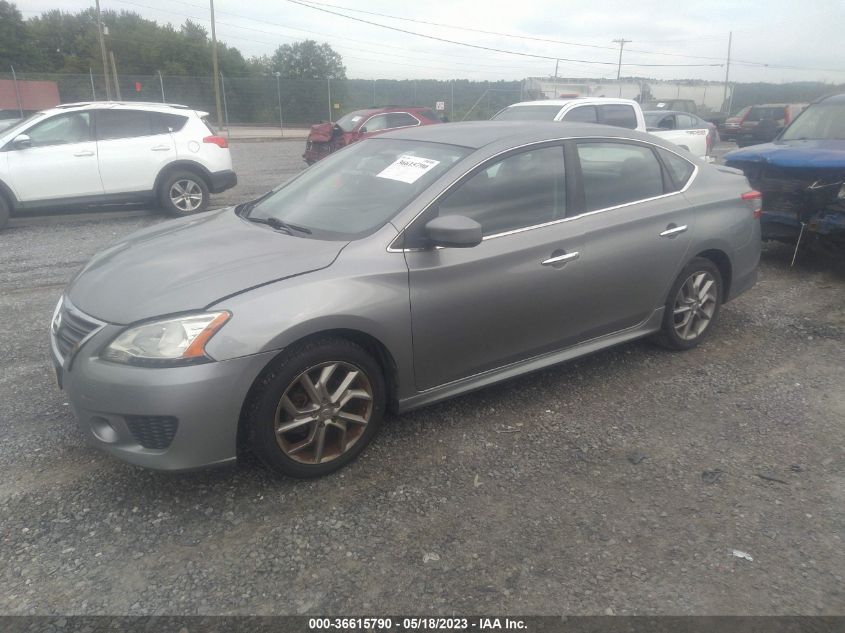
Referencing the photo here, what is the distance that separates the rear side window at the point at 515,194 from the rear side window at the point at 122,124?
760 cm

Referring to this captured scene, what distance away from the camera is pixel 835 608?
94.3 inches

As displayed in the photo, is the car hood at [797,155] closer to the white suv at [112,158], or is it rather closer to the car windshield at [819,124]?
the car windshield at [819,124]

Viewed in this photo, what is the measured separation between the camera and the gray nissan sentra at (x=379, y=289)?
2777mm

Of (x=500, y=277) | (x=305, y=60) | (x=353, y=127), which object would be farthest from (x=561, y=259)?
(x=305, y=60)

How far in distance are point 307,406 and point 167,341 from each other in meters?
0.69

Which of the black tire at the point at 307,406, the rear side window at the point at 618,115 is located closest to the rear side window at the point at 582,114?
the rear side window at the point at 618,115

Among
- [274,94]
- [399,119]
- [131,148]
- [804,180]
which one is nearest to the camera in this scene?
Result: [804,180]

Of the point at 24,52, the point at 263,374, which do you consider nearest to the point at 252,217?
the point at 263,374

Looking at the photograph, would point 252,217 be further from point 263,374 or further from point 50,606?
point 50,606

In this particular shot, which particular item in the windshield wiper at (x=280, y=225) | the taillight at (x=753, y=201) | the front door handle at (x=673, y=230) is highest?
the windshield wiper at (x=280, y=225)

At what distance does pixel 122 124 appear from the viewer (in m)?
9.36

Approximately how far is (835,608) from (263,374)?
2.41 meters

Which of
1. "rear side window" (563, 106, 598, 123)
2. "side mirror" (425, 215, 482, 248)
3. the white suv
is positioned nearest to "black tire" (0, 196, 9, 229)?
the white suv

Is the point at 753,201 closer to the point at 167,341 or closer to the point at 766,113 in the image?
the point at 167,341
